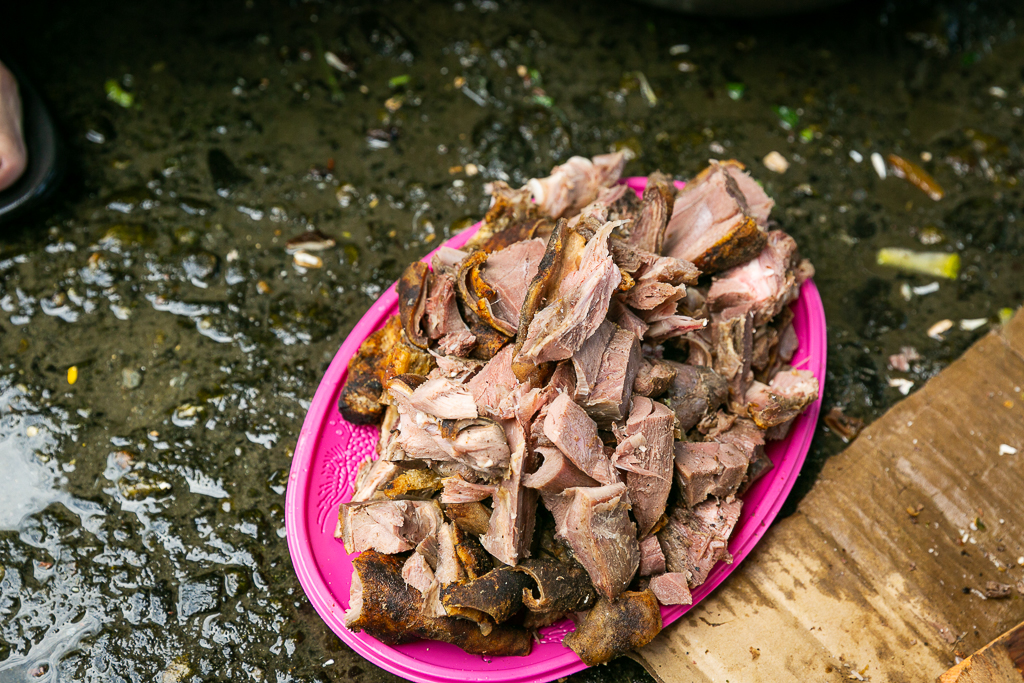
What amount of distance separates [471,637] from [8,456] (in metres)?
2.19

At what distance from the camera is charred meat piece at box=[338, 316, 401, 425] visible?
2.45 metres

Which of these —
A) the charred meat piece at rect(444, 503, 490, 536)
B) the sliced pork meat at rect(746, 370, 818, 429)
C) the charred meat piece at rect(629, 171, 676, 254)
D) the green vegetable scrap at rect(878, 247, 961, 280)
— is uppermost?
the charred meat piece at rect(629, 171, 676, 254)

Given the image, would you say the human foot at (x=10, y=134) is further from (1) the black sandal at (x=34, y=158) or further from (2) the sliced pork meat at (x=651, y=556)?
(2) the sliced pork meat at (x=651, y=556)

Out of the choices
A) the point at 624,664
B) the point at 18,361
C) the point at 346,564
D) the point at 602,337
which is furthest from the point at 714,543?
the point at 18,361

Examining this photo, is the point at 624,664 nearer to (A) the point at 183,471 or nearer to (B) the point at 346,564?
(B) the point at 346,564

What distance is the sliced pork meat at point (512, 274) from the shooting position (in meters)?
2.31

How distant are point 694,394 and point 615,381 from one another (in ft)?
1.16

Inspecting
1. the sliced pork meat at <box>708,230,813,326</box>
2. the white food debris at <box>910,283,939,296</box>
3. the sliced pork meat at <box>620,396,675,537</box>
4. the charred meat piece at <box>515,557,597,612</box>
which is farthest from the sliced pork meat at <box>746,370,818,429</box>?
the white food debris at <box>910,283,939,296</box>

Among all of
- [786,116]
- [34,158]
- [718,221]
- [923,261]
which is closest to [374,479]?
[718,221]

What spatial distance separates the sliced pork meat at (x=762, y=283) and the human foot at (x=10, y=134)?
10.6ft

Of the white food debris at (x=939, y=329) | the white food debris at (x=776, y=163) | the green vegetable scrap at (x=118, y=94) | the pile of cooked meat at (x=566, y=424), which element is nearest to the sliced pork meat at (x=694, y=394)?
the pile of cooked meat at (x=566, y=424)

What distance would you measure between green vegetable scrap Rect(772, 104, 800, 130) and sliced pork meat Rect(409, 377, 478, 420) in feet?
9.03

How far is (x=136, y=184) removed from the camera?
3.40 m

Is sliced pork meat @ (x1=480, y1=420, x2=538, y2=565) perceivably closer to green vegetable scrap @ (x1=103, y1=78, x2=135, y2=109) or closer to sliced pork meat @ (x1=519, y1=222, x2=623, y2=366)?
sliced pork meat @ (x1=519, y1=222, x2=623, y2=366)
